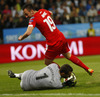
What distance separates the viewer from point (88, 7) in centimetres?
2125

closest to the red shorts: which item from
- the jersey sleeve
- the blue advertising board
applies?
the jersey sleeve

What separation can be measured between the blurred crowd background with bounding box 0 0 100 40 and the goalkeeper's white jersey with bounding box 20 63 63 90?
1093 centimetres

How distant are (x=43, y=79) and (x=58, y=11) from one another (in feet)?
43.4

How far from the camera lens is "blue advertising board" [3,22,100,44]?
58.9ft

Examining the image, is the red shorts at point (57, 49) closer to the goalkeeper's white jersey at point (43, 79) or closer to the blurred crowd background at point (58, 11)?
the goalkeeper's white jersey at point (43, 79)

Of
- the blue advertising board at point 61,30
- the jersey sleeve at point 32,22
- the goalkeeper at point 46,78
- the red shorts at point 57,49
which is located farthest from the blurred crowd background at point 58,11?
the goalkeeper at point 46,78

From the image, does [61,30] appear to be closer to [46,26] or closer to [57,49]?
[57,49]

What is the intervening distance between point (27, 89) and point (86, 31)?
11.7 metres

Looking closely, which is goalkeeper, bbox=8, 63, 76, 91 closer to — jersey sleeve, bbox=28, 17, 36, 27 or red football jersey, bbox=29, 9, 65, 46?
red football jersey, bbox=29, 9, 65, 46

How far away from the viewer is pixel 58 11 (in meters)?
20.2

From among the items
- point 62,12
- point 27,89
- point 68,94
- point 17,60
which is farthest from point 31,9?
point 62,12

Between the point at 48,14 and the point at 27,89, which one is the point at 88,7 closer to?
the point at 48,14

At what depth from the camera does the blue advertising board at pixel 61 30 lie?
58.9 ft

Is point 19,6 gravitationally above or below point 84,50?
above
